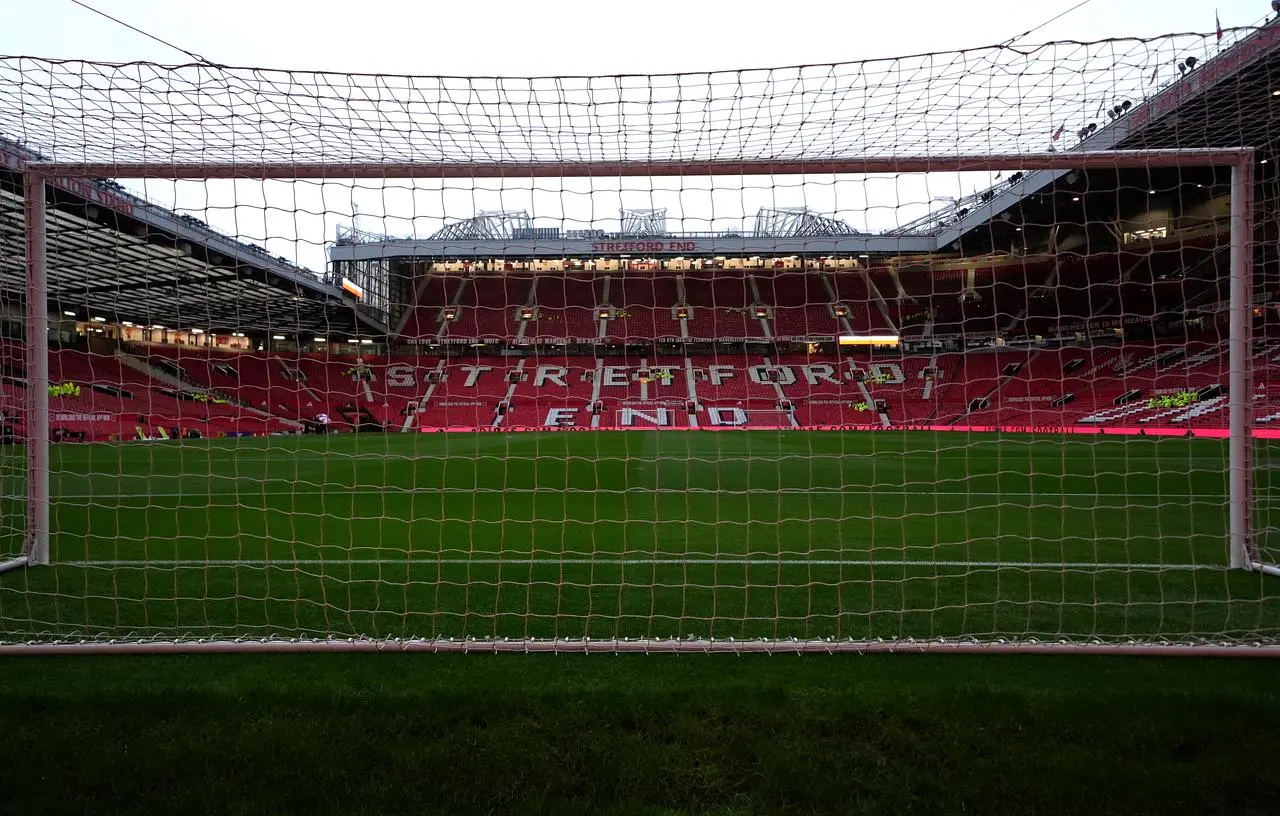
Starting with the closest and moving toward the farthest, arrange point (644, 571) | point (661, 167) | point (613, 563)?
point (661, 167)
point (644, 571)
point (613, 563)

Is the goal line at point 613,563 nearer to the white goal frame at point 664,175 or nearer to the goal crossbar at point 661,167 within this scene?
the white goal frame at point 664,175

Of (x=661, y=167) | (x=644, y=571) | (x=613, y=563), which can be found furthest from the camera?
(x=613, y=563)

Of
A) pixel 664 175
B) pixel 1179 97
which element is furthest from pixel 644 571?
pixel 1179 97

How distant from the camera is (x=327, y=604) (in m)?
3.95

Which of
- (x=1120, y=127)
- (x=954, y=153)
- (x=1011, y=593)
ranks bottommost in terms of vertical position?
(x=1011, y=593)

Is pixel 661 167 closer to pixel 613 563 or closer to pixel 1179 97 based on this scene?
pixel 613 563

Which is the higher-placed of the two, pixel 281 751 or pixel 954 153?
pixel 954 153

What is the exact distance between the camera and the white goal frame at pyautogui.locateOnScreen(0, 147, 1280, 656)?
125 inches

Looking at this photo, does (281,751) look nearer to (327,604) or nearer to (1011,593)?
(327,604)

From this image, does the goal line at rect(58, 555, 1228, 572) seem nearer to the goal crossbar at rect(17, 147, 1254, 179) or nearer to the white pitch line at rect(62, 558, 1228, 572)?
the white pitch line at rect(62, 558, 1228, 572)

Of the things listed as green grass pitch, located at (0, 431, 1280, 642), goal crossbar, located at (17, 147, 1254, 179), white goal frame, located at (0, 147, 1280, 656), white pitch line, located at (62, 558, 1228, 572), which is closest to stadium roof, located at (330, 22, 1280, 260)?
Result: goal crossbar, located at (17, 147, 1254, 179)

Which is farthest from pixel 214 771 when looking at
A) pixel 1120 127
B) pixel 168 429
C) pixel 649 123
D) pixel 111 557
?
pixel 168 429

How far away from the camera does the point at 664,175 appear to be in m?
3.81

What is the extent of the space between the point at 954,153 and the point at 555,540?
410 cm
